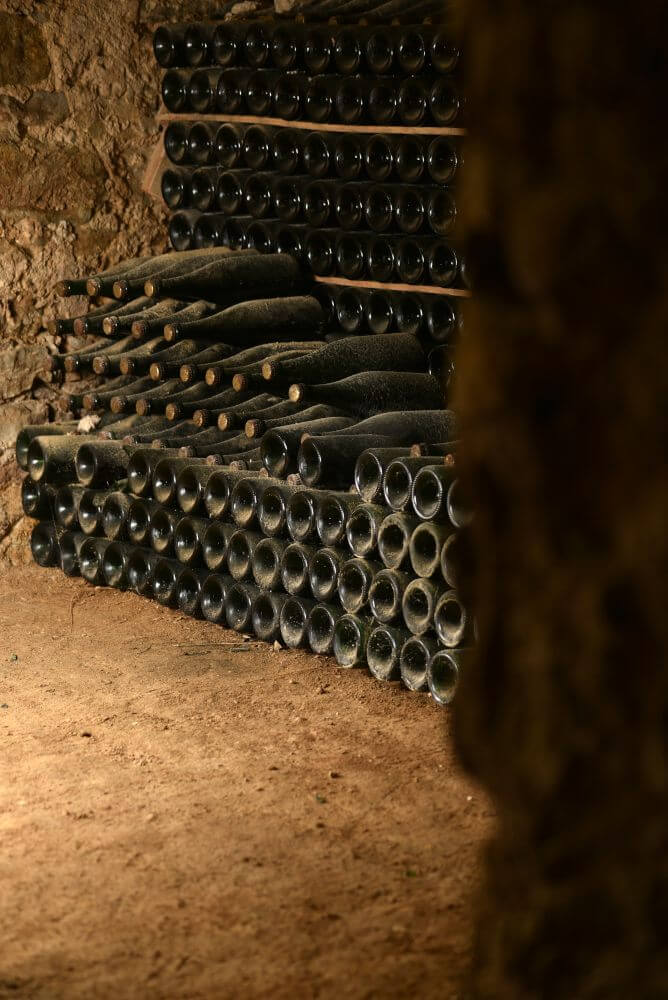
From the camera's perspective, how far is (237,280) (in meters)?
5.00

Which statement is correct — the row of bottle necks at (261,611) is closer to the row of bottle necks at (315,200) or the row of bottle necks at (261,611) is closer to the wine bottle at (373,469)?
the wine bottle at (373,469)

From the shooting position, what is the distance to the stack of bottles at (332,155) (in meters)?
4.64

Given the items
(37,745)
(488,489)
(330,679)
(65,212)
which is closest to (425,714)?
(330,679)

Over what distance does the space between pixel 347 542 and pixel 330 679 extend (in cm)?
44

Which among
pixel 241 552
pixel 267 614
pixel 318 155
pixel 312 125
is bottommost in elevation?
pixel 267 614

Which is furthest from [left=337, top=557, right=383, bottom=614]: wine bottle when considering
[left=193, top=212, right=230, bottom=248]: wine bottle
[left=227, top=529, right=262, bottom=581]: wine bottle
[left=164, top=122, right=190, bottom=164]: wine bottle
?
[left=164, top=122, right=190, bottom=164]: wine bottle

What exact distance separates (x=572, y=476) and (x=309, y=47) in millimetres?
4104

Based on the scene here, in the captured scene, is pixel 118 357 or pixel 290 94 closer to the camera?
pixel 118 357

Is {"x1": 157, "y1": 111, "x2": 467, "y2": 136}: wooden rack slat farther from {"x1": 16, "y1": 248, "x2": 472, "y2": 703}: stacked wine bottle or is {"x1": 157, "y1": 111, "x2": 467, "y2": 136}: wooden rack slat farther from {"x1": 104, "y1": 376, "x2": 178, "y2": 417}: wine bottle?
{"x1": 104, "y1": 376, "x2": 178, "y2": 417}: wine bottle

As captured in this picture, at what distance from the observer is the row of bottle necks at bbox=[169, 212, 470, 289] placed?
4676 mm

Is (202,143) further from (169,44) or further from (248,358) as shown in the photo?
(248,358)

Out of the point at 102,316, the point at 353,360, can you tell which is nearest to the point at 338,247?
the point at 353,360

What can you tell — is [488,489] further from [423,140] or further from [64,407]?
[64,407]

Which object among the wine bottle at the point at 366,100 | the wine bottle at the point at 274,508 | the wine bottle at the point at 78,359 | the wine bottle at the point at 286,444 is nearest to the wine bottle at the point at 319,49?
the wine bottle at the point at 366,100
